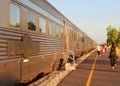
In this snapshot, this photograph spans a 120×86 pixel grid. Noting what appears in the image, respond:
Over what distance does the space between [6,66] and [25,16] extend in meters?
2.30

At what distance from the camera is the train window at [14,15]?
Answer: 8.78 metres

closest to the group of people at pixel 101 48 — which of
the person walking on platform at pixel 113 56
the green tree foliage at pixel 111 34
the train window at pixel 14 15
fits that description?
the person walking on platform at pixel 113 56

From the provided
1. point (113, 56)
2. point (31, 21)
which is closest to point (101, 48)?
point (113, 56)

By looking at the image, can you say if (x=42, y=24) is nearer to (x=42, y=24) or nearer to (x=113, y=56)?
(x=42, y=24)

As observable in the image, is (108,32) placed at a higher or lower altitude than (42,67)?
higher

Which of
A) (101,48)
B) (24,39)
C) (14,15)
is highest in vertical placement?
(14,15)

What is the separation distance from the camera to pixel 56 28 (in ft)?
54.1

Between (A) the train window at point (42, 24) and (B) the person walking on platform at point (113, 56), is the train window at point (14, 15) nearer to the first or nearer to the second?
(A) the train window at point (42, 24)

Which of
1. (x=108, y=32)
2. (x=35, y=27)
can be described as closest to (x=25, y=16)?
(x=35, y=27)

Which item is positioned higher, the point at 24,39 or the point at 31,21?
the point at 31,21

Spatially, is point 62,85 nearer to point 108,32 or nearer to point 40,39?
point 40,39

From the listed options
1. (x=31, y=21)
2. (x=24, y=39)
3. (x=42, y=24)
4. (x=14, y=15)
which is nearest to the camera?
(x=14, y=15)

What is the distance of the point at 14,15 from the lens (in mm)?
9039

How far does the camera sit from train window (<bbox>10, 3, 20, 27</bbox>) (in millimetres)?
8783
